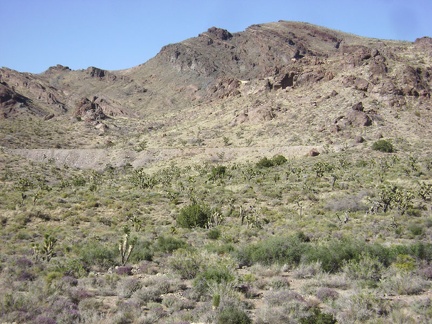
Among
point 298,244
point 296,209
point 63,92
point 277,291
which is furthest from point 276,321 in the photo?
point 63,92

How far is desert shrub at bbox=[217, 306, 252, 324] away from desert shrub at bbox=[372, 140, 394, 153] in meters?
47.1

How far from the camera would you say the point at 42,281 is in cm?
1326

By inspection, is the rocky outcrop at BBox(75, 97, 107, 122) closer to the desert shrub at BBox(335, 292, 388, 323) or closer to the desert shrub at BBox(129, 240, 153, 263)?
the desert shrub at BBox(129, 240, 153, 263)

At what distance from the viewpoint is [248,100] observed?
285 feet

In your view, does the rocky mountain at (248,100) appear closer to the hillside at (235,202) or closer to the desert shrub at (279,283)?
the hillside at (235,202)

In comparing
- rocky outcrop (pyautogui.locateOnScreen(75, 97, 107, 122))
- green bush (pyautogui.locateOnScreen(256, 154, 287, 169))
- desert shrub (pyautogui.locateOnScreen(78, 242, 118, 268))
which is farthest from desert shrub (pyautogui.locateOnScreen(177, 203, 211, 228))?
rocky outcrop (pyautogui.locateOnScreen(75, 97, 107, 122))

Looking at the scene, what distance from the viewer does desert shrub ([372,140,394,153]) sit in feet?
173

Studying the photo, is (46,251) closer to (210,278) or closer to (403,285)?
(210,278)

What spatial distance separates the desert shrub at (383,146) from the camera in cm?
5262

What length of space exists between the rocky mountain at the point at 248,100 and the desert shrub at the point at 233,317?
52.4 m

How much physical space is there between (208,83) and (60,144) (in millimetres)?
66757

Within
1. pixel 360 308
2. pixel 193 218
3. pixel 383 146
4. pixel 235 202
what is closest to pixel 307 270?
pixel 360 308

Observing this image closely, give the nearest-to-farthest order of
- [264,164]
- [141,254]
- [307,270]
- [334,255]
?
[307,270], [334,255], [141,254], [264,164]

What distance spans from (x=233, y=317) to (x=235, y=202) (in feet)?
82.9
